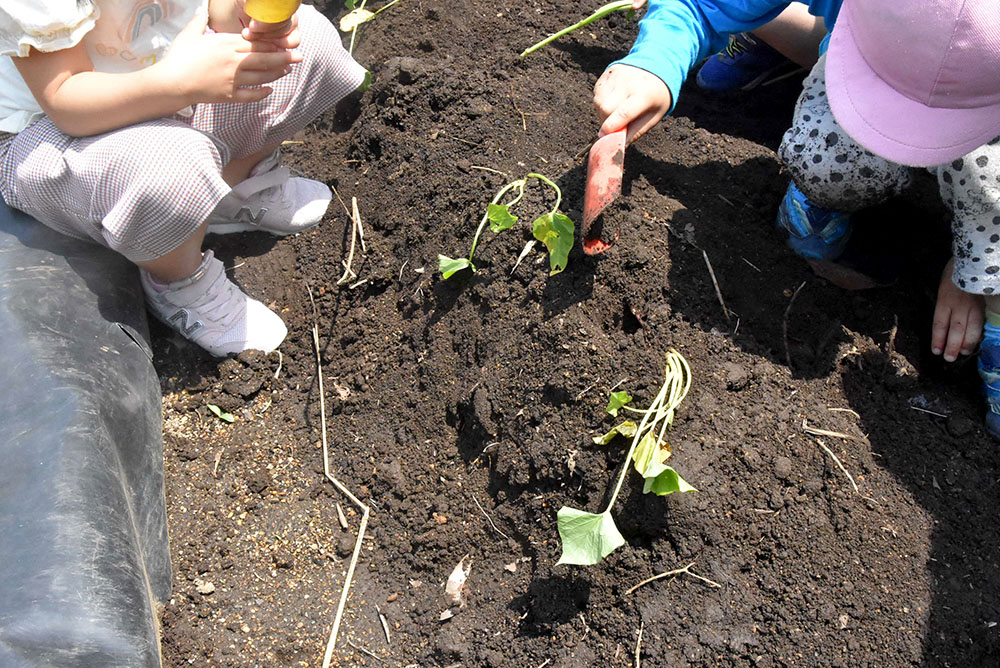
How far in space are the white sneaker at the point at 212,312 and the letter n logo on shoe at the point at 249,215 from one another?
218 mm

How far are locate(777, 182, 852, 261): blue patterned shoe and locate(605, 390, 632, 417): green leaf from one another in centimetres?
66

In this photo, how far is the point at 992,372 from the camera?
1563 millimetres

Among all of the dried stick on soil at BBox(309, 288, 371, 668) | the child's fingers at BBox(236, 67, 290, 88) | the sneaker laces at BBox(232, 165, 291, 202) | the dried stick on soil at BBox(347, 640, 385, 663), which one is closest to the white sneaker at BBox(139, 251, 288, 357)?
the dried stick on soil at BBox(309, 288, 371, 668)

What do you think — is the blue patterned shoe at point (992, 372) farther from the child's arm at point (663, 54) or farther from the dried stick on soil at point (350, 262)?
the dried stick on soil at point (350, 262)

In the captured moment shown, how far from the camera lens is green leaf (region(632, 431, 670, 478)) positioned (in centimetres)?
128

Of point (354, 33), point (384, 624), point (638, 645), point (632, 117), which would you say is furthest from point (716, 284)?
point (354, 33)

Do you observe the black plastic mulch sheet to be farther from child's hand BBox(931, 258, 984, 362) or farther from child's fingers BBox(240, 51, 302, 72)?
child's hand BBox(931, 258, 984, 362)

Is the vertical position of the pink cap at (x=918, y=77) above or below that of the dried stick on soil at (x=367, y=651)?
above

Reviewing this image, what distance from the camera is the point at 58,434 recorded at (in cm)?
138

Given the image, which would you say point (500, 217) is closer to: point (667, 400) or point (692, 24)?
point (667, 400)

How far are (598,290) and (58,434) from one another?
110cm

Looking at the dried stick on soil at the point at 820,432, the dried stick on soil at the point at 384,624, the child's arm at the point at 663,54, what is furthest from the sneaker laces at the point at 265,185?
the dried stick on soil at the point at 820,432

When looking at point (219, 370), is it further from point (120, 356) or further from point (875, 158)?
point (875, 158)

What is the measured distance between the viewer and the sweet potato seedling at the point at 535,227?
5.09 ft
